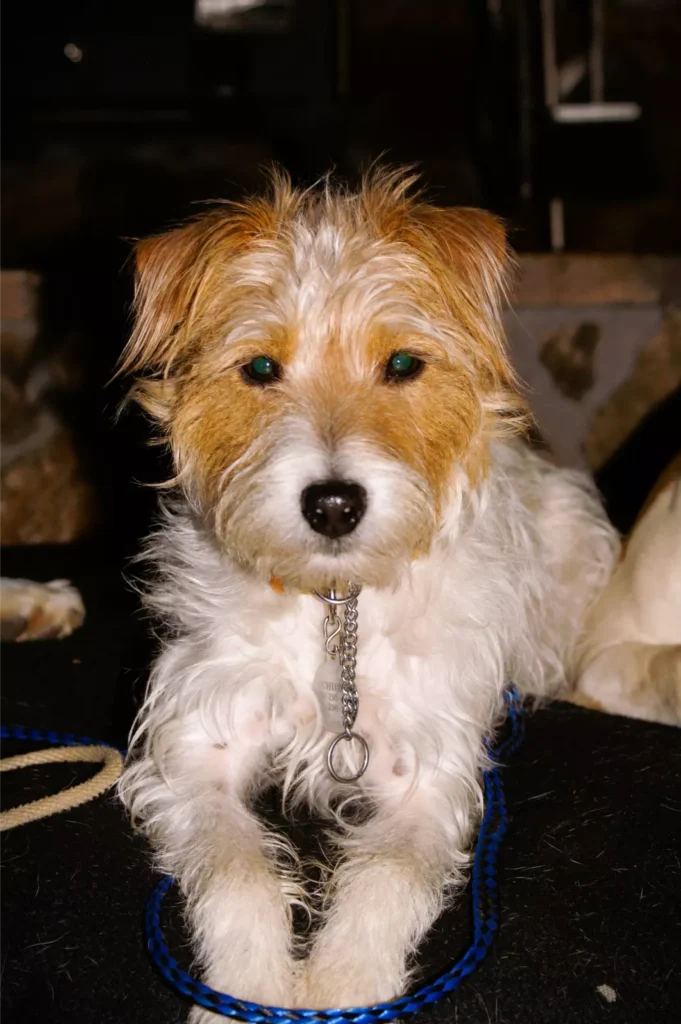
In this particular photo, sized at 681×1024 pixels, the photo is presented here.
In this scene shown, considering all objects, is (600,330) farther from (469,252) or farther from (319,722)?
(319,722)

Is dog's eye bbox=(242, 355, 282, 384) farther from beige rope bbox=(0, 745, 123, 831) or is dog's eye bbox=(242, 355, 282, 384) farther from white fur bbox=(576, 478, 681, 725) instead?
white fur bbox=(576, 478, 681, 725)

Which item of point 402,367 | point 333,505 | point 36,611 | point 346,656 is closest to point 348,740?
point 346,656

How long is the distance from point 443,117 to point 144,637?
531 cm

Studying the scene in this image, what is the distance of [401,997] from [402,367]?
1241mm

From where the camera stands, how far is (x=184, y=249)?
221cm

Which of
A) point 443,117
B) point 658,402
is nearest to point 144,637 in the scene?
point 658,402

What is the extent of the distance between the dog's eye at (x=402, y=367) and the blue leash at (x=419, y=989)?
0.99 meters

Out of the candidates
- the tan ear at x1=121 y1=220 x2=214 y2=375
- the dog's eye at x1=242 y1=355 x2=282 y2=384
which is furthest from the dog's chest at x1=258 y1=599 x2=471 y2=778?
the tan ear at x1=121 y1=220 x2=214 y2=375

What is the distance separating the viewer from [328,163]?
22.1 feet

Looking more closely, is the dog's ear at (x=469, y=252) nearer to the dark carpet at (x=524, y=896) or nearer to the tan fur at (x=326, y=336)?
the tan fur at (x=326, y=336)

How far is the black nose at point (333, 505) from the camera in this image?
1.83 m

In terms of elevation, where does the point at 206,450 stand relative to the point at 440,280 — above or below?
below

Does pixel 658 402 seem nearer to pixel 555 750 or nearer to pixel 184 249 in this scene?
pixel 555 750

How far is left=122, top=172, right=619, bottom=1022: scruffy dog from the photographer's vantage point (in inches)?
74.7
